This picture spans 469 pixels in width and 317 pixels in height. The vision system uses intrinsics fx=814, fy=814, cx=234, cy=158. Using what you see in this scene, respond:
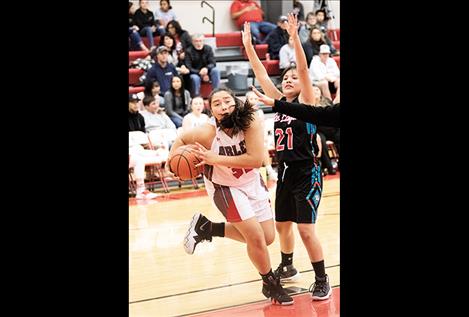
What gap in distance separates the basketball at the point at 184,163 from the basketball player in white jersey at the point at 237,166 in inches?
2.2

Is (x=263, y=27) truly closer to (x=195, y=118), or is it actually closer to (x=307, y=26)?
(x=307, y=26)

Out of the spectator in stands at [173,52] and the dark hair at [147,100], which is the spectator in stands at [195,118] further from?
the spectator in stands at [173,52]

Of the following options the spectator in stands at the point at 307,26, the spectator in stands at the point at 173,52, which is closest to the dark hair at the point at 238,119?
the spectator in stands at the point at 173,52

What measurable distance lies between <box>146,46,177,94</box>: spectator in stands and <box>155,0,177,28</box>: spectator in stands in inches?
103

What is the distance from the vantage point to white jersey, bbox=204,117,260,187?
18.0 feet

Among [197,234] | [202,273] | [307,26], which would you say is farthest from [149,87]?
[197,234]

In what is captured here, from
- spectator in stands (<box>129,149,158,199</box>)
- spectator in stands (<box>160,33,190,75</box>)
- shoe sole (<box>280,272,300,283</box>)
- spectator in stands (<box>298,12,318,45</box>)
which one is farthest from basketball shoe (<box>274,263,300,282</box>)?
spectator in stands (<box>298,12,318,45</box>)

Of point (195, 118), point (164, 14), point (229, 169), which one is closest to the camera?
point (229, 169)

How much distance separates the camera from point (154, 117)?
418 inches

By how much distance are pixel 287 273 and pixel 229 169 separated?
3.96ft

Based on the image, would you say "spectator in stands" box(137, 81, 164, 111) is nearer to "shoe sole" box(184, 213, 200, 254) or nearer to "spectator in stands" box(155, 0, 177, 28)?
"spectator in stands" box(155, 0, 177, 28)

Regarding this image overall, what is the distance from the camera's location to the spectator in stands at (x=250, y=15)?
14.9m
